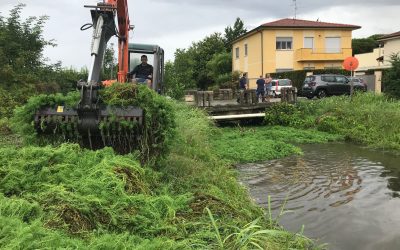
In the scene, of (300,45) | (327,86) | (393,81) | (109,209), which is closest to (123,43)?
(109,209)

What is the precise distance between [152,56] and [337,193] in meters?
6.69

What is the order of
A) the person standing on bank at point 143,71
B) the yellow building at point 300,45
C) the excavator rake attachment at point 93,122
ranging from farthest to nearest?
the yellow building at point 300,45, the person standing on bank at point 143,71, the excavator rake attachment at point 93,122

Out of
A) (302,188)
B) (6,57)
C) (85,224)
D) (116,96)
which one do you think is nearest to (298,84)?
(6,57)

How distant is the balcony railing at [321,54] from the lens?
43.3m

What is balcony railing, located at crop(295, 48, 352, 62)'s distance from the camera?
43312mm

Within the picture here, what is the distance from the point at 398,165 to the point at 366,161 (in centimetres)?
96

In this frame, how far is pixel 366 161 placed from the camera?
13594 millimetres

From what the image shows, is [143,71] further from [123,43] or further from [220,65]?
[220,65]

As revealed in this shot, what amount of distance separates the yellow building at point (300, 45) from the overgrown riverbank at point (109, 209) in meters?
37.7

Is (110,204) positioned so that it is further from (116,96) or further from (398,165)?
(398,165)

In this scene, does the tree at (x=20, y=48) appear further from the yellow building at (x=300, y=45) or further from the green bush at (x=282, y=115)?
the yellow building at (x=300, y=45)

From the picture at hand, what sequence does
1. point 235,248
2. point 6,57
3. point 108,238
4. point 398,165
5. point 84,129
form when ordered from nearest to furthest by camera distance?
point 108,238, point 235,248, point 84,129, point 398,165, point 6,57

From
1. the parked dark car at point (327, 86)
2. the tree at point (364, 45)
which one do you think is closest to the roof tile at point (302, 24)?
the parked dark car at point (327, 86)

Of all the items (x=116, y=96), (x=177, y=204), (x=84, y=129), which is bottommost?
(x=177, y=204)
